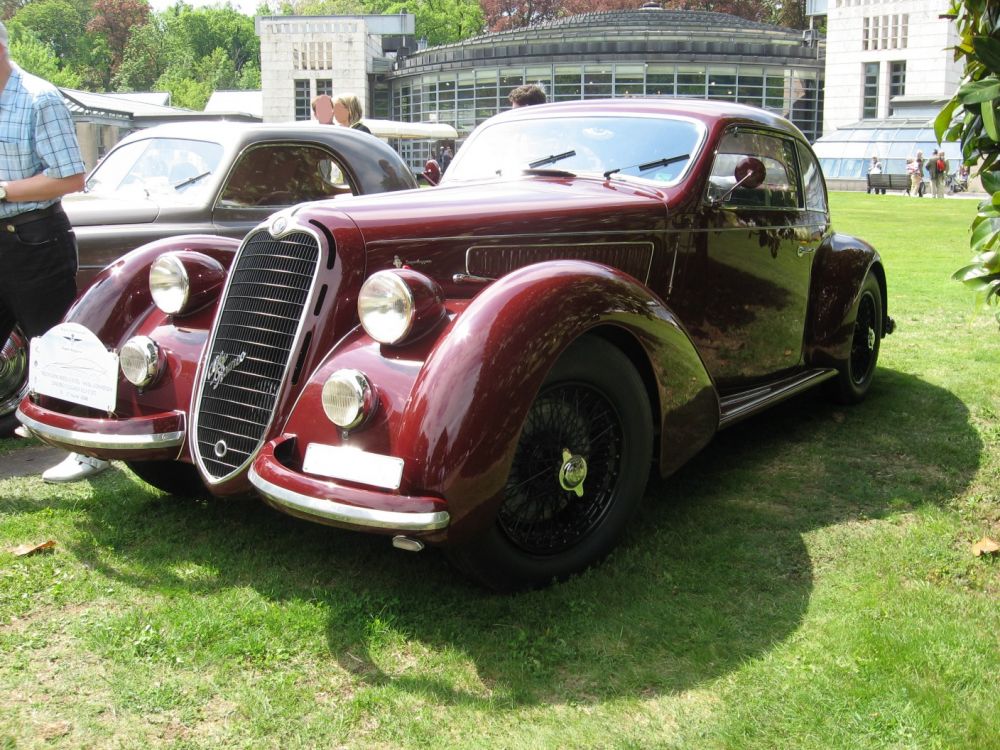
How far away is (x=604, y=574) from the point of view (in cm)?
350

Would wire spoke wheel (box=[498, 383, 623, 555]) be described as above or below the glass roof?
below

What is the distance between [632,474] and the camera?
358 centimetres

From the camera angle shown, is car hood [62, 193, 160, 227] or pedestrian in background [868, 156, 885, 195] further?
pedestrian in background [868, 156, 885, 195]

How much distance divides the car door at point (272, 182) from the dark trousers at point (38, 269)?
6.26 ft

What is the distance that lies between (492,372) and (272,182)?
4388 millimetres

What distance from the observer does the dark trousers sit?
4438mm

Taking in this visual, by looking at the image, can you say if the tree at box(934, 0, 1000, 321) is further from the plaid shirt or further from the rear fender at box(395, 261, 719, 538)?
the plaid shirt

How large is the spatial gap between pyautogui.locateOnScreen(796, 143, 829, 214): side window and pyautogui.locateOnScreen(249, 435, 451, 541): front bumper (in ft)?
11.8

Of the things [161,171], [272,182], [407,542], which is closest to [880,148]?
[272,182]

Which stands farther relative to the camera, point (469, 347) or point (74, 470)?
point (74, 470)

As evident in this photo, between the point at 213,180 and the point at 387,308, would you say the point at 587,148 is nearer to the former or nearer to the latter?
the point at 387,308

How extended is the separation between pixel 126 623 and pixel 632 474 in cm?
188

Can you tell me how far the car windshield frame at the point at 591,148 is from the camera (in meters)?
4.54

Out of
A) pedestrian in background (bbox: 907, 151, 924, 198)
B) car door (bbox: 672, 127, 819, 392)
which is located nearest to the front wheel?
car door (bbox: 672, 127, 819, 392)
